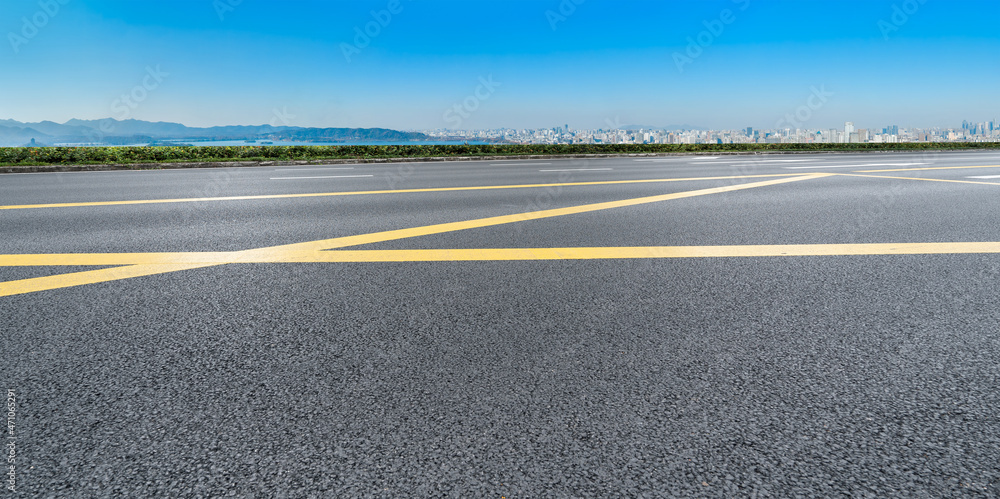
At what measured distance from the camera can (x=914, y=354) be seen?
2.53 m

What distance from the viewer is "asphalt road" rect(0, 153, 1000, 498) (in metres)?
1.69

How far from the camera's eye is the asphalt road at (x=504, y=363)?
1.69m

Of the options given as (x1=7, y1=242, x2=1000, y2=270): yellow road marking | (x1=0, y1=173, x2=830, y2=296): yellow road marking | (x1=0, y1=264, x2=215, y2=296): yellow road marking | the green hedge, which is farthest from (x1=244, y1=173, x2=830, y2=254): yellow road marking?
the green hedge

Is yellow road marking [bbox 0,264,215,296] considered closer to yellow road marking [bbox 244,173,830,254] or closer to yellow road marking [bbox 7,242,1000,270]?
yellow road marking [bbox 7,242,1000,270]

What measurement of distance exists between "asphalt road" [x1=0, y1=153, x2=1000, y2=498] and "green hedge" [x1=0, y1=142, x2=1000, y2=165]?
16836 millimetres

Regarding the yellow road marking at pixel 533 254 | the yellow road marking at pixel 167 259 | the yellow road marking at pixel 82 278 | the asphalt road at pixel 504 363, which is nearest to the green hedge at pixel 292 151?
the yellow road marking at pixel 167 259

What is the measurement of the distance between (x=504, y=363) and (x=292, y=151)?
74.5ft

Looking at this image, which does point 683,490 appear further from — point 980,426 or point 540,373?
point 980,426

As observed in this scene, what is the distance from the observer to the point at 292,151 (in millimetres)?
23031

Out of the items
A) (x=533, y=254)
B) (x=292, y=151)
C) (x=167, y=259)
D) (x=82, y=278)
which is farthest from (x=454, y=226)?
(x=292, y=151)

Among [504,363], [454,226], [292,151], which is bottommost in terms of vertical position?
[504,363]

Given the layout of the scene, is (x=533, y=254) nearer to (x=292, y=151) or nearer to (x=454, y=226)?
(x=454, y=226)

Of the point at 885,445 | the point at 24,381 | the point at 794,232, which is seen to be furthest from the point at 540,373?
the point at 794,232

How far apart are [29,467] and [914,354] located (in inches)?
134
